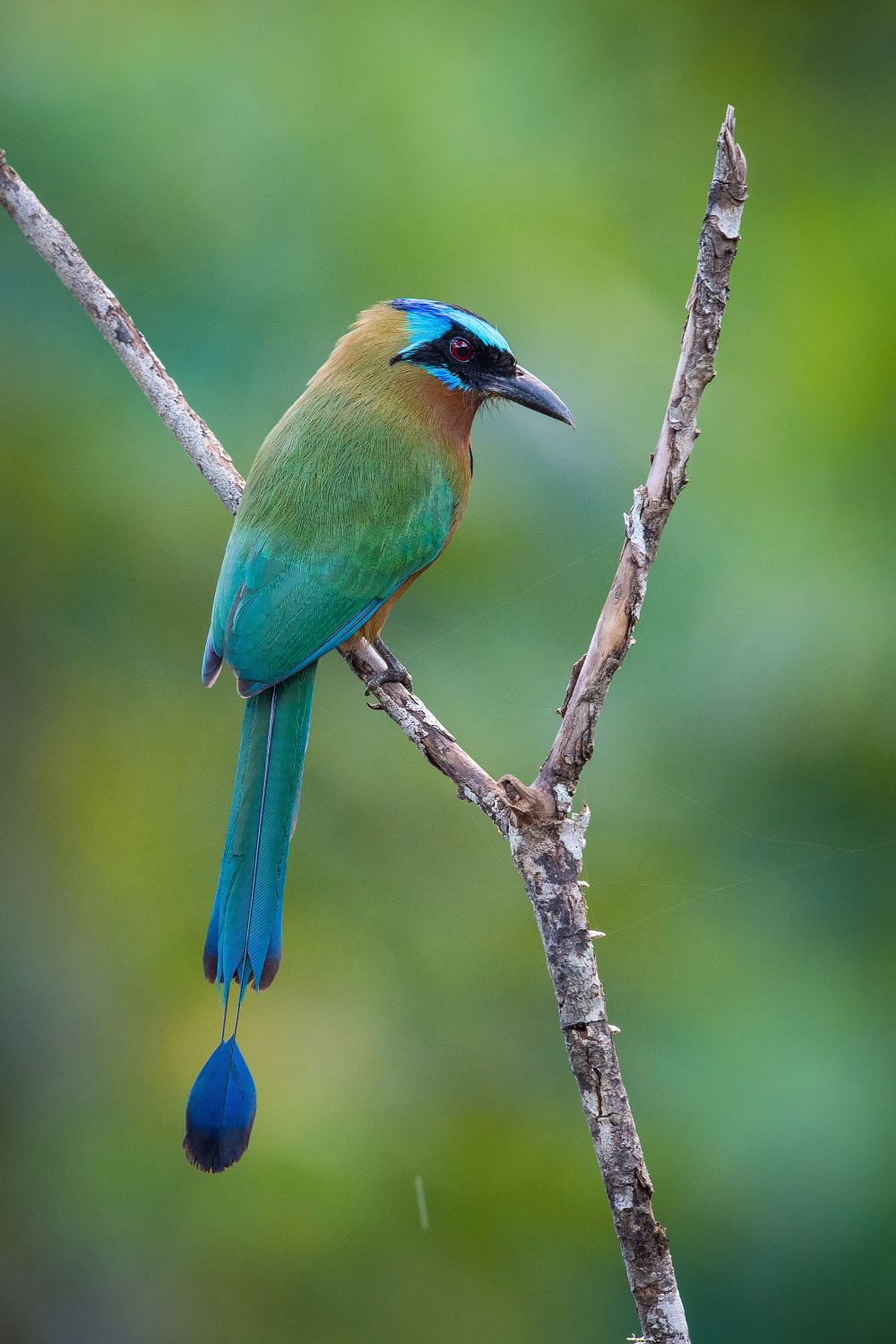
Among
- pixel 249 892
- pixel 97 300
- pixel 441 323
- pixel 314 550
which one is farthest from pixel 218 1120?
pixel 441 323

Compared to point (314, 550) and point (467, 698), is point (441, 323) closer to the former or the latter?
point (314, 550)

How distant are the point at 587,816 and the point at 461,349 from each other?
1.23 meters

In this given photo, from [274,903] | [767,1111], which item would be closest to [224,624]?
[274,903]

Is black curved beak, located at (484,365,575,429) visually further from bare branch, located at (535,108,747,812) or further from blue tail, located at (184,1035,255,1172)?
blue tail, located at (184,1035,255,1172)

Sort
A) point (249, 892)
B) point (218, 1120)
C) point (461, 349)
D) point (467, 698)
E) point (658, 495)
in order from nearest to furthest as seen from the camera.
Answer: point (658, 495) → point (218, 1120) → point (249, 892) → point (461, 349) → point (467, 698)

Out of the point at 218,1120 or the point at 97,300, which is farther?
the point at 97,300

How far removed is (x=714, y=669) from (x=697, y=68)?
2548 millimetres

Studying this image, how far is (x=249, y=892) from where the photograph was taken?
1.94 meters

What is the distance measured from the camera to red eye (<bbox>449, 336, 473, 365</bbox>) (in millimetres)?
2453

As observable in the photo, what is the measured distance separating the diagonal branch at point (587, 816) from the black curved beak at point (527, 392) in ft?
2.98

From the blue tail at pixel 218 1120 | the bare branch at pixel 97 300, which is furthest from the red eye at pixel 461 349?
the blue tail at pixel 218 1120

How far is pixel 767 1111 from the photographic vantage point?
3.68 m

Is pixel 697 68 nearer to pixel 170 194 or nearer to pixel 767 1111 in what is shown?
pixel 170 194

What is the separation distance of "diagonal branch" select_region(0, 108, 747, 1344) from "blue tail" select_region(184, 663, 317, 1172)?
440 millimetres
